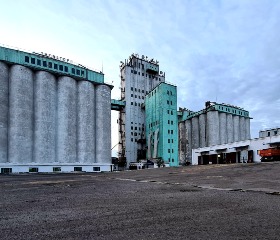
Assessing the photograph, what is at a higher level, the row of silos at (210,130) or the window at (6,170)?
the row of silos at (210,130)

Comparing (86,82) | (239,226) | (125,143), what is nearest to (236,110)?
(125,143)

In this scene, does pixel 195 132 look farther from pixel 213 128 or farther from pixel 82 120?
pixel 82 120

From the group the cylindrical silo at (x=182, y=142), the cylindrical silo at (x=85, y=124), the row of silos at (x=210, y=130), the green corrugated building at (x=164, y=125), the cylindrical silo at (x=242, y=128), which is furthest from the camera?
the cylindrical silo at (x=182, y=142)

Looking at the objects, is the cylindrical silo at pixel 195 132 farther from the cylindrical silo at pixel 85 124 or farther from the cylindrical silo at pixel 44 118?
the cylindrical silo at pixel 44 118

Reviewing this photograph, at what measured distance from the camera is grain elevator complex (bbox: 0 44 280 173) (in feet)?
176

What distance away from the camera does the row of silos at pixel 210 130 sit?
95750mm

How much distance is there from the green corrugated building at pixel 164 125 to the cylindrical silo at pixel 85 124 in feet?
80.9

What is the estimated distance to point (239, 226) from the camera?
4.42 meters

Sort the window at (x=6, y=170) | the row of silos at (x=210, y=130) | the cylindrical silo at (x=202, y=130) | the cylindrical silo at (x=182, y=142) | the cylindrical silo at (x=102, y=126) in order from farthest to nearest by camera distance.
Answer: the cylindrical silo at (x=182, y=142) < the cylindrical silo at (x=202, y=130) < the row of silos at (x=210, y=130) < the cylindrical silo at (x=102, y=126) < the window at (x=6, y=170)

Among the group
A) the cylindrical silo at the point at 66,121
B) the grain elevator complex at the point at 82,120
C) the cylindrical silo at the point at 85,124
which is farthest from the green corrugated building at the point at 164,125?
the cylindrical silo at the point at 66,121

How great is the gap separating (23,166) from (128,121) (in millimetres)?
44155

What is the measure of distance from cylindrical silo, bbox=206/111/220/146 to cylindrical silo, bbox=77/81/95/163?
48.1m

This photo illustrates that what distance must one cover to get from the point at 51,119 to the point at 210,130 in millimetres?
59426

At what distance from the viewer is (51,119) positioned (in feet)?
192
